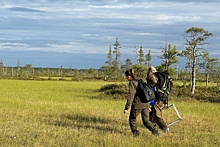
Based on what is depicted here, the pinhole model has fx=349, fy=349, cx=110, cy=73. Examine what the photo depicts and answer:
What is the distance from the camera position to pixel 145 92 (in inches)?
375

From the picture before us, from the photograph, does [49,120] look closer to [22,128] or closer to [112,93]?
[22,128]

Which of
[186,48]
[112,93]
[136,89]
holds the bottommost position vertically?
[112,93]

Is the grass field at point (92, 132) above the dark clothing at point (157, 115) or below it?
below

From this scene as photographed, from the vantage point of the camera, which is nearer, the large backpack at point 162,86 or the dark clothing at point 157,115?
the large backpack at point 162,86

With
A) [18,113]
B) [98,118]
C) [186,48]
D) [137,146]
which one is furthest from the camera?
[186,48]

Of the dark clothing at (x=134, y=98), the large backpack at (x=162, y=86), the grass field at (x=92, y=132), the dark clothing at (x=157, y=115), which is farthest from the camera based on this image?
the dark clothing at (x=157, y=115)

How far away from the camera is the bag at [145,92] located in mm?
9539

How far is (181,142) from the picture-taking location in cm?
903

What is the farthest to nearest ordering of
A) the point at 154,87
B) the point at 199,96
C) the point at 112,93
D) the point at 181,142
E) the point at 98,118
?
the point at 112,93, the point at 199,96, the point at 98,118, the point at 154,87, the point at 181,142

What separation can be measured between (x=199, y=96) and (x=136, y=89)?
1678cm

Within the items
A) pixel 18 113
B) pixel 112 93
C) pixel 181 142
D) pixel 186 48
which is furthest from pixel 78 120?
pixel 186 48

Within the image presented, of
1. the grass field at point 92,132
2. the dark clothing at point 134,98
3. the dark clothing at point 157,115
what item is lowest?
the grass field at point 92,132

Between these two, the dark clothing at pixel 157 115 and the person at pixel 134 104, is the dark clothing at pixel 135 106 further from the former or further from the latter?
the dark clothing at pixel 157 115

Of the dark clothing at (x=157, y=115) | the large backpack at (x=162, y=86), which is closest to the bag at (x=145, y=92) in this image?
the large backpack at (x=162, y=86)
